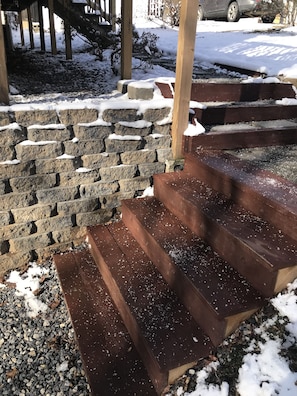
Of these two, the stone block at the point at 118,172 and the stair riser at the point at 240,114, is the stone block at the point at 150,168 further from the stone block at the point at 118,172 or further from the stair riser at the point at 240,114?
the stair riser at the point at 240,114

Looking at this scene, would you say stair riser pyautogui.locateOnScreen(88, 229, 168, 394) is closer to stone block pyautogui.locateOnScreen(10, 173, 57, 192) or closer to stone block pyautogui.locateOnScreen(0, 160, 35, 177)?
stone block pyautogui.locateOnScreen(10, 173, 57, 192)

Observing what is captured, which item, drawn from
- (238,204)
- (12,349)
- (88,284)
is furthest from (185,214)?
(12,349)

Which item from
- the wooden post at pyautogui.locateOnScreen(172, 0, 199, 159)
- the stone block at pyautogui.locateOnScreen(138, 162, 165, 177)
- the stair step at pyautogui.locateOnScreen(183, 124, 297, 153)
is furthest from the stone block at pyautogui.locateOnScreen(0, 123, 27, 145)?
the stair step at pyautogui.locateOnScreen(183, 124, 297, 153)

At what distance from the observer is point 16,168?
254cm

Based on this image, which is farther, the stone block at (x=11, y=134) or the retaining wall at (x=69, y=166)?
the retaining wall at (x=69, y=166)

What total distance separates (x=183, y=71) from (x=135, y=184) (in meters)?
1.04

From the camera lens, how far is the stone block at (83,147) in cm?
266

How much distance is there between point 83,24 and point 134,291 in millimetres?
4752

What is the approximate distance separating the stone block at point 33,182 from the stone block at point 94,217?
40 centimetres

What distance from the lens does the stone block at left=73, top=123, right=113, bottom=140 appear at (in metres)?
2.64

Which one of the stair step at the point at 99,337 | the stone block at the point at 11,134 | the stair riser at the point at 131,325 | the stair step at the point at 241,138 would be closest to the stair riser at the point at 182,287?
the stair riser at the point at 131,325

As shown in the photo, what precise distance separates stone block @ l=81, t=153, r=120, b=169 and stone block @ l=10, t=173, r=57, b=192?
0.28m

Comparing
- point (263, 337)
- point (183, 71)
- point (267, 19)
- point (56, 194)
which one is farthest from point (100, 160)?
point (267, 19)

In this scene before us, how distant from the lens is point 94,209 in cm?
299
